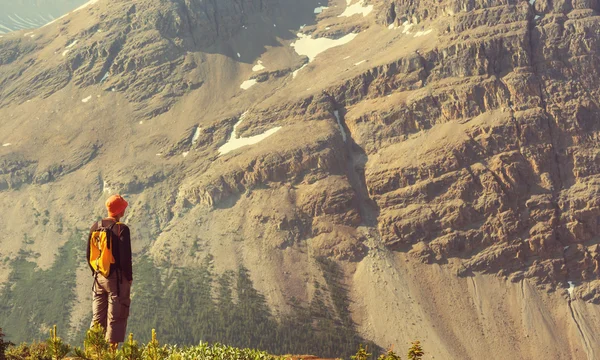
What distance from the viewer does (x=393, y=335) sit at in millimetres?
152250

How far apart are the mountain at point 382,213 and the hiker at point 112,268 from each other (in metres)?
138

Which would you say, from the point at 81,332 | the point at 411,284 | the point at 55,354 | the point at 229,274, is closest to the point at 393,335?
the point at 411,284

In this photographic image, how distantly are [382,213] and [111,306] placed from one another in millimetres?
162577

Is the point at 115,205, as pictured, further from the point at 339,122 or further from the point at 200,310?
the point at 339,122

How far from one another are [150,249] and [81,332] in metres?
30.0

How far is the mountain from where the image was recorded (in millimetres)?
157125

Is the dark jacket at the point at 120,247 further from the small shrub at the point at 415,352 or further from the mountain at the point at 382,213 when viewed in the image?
the mountain at the point at 382,213

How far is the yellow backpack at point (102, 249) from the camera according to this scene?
50.0 feet

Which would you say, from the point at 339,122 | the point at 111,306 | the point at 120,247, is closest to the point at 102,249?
the point at 120,247

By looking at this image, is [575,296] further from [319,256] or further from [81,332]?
[81,332]

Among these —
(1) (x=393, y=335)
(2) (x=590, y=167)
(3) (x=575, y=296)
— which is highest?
(2) (x=590, y=167)

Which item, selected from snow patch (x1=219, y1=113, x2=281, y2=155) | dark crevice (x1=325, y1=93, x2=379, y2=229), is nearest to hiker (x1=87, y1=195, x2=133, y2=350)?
dark crevice (x1=325, y1=93, x2=379, y2=229)

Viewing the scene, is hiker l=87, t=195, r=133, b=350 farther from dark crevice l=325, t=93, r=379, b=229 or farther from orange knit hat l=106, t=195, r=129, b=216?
dark crevice l=325, t=93, r=379, b=229

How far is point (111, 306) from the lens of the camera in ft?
51.1
